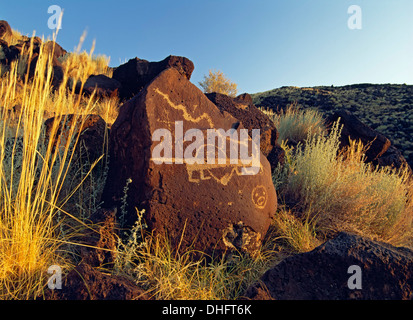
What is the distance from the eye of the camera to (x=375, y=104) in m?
18.3

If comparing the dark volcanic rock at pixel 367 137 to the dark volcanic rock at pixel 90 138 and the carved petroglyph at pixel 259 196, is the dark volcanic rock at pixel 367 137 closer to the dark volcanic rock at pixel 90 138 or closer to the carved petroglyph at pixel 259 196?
the carved petroglyph at pixel 259 196

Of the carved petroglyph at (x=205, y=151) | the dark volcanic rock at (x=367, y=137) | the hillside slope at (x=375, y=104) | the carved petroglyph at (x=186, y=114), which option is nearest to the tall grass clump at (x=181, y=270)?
the carved petroglyph at (x=205, y=151)

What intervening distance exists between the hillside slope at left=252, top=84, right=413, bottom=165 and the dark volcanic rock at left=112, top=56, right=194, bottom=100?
22.2 ft

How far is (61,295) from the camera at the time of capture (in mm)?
2008

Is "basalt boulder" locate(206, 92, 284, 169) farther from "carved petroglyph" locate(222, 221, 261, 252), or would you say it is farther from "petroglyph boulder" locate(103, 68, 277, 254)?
"carved petroglyph" locate(222, 221, 261, 252)

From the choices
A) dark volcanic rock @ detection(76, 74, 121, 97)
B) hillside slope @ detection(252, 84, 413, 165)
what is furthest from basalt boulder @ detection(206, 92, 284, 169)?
hillside slope @ detection(252, 84, 413, 165)

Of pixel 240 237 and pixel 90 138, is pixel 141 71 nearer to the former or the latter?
pixel 90 138

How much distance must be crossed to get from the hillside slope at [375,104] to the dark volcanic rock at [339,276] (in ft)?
31.1

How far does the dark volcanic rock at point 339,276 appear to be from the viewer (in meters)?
2.19

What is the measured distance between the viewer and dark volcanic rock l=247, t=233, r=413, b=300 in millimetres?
2189

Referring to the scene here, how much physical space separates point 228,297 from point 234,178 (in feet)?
3.61

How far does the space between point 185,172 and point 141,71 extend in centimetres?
708

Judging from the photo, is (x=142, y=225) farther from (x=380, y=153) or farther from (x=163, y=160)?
(x=380, y=153)

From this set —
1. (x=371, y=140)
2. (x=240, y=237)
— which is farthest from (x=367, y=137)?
(x=240, y=237)
